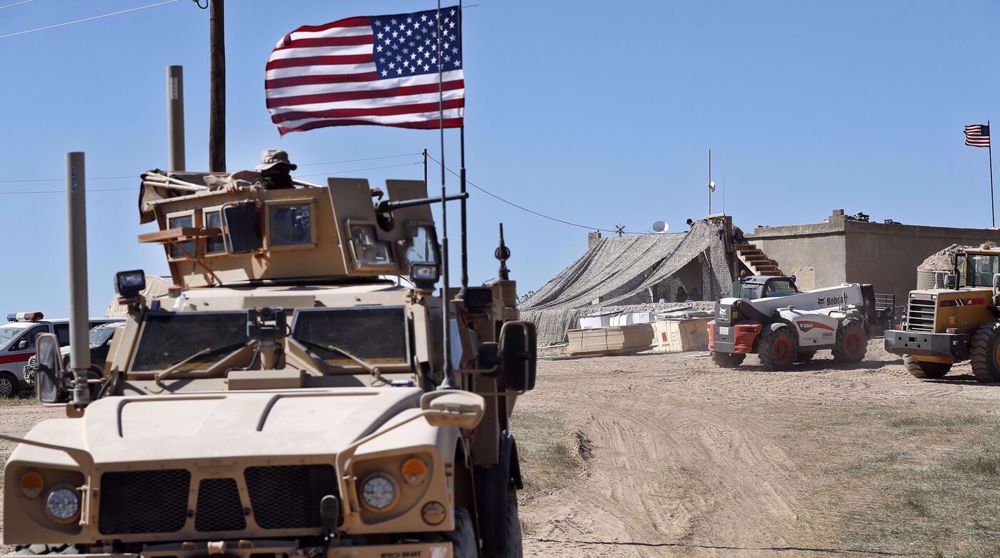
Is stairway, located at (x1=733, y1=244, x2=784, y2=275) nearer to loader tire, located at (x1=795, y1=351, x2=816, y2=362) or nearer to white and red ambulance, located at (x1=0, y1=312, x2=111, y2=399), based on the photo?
loader tire, located at (x1=795, y1=351, x2=816, y2=362)

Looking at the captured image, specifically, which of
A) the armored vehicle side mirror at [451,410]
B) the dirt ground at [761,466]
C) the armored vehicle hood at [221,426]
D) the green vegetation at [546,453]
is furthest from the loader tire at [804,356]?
the armored vehicle side mirror at [451,410]

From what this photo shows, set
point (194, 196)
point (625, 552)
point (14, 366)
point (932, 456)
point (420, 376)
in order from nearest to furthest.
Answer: point (420, 376)
point (194, 196)
point (625, 552)
point (932, 456)
point (14, 366)

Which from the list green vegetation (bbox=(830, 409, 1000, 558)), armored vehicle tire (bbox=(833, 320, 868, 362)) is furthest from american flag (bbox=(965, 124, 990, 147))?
green vegetation (bbox=(830, 409, 1000, 558))

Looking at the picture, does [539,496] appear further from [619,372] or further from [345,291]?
[619,372]

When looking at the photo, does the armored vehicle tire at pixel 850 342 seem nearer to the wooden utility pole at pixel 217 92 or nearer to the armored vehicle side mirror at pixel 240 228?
the wooden utility pole at pixel 217 92

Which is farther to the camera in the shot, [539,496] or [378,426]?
[539,496]

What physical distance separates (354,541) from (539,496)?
681 centimetres

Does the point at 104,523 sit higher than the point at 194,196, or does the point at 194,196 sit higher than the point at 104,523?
the point at 194,196

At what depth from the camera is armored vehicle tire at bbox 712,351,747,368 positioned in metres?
28.9

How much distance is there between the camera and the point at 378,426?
577 cm

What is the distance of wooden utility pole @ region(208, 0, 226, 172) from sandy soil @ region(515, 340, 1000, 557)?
19.1ft

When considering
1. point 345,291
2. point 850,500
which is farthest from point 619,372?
point 345,291

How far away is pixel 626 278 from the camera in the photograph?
44.1m

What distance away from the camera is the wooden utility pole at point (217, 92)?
627 inches
